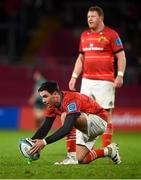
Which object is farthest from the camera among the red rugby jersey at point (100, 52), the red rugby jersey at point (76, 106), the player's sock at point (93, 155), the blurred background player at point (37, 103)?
the blurred background player at point (37, 103)

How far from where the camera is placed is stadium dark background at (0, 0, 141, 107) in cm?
2353

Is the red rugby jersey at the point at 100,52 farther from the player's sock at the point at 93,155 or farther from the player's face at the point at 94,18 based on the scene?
the player's sock at the point at 93,155

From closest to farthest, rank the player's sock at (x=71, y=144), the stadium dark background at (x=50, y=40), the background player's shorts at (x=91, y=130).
→ the background player's shorts at (x=91, y=130), the player's sock at (x=71, y=144), the stadium dark background at (x=50, y=40)

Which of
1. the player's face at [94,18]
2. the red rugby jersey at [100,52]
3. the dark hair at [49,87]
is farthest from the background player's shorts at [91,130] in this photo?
the player's face at [94,18]

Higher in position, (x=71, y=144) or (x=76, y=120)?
(x=76, y=120)

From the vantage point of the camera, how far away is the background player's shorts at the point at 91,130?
36.6ft

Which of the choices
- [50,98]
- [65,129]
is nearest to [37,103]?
[50,98]

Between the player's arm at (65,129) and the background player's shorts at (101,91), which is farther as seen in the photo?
the background player's shorts at (101,91)

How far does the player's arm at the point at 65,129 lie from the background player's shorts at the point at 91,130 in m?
0.44

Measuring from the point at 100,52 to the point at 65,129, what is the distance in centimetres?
245

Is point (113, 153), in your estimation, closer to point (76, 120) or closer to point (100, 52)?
point (76, 120)

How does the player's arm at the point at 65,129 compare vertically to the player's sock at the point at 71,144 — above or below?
above

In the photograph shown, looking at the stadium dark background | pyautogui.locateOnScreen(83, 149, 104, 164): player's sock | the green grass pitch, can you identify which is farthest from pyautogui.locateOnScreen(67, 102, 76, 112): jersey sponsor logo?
the stadium dark background

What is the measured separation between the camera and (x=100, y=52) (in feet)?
41.4
